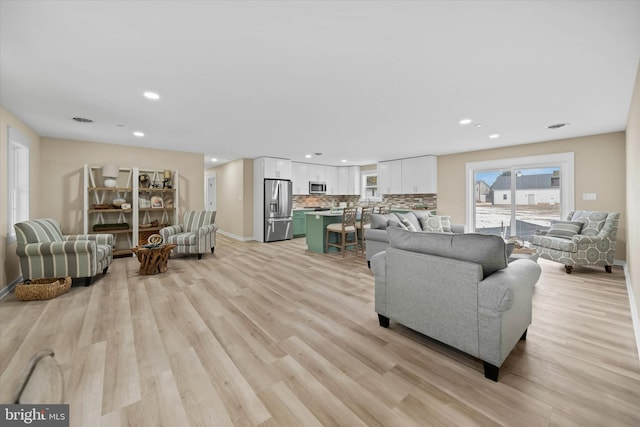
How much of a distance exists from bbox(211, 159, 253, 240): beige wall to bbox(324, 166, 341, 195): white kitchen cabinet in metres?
2.71

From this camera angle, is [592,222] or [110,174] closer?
[592,222]

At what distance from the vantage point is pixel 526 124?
4074 mm

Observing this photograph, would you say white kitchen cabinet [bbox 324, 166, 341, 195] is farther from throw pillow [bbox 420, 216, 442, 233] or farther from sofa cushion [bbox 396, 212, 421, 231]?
throw pillow [bbox 420, 216, 442, 233]

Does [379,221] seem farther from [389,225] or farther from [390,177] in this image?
[390,177]

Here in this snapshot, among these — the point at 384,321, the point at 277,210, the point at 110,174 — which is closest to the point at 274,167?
the point at 277,210

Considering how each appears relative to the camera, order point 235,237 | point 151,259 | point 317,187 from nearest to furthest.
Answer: point 151,259, point 235,237, point 317,187

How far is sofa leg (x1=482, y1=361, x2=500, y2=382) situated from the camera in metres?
1.74

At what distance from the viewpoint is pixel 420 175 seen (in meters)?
7.06

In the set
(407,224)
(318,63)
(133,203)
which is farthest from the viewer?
(133,203)

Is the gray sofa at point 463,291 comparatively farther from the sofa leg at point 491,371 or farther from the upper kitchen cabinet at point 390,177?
the upper kitchen cabinet at point 390,177

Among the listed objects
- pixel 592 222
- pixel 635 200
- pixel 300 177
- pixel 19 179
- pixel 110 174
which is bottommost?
pixel 592 222

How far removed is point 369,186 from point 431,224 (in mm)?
4389

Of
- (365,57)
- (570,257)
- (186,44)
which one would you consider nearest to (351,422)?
(365,57)

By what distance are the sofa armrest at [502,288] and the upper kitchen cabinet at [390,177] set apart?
19.0 ft
